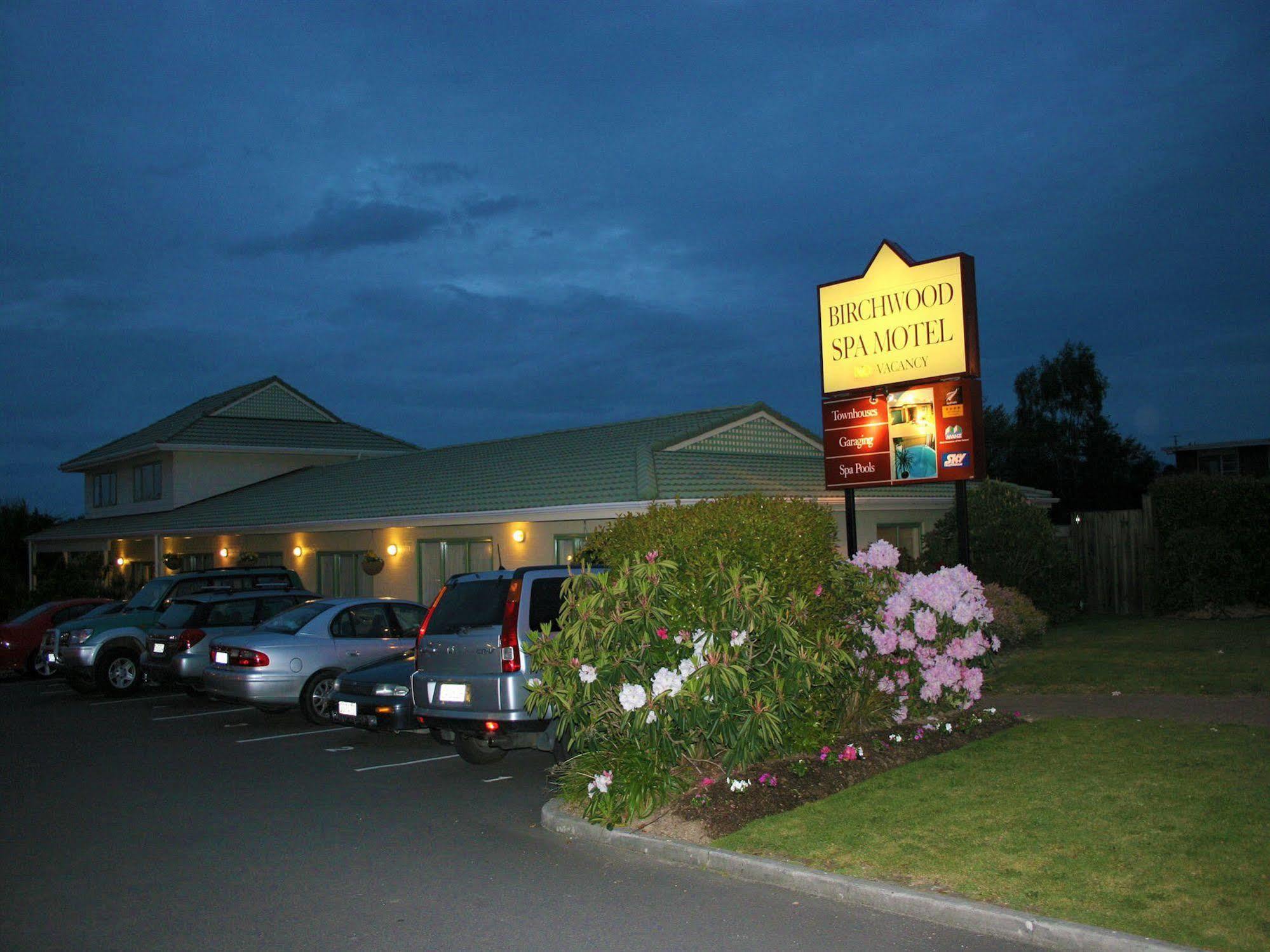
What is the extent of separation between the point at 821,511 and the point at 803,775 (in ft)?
7.50

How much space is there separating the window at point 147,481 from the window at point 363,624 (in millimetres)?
23769

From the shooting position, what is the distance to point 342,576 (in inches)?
1059

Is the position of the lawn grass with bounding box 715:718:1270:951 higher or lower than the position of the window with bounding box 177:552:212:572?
lower

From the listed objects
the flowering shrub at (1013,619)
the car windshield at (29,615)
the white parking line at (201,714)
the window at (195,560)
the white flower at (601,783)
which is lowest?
the white parking line at (201,714)

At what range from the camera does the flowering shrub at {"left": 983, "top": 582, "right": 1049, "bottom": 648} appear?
16422 mm

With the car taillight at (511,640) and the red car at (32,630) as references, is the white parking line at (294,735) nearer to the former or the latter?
the car taillight at (511,640)

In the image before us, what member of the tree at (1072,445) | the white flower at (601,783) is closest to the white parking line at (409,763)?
the white flower at (601,783)

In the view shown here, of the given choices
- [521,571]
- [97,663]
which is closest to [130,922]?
[521,571]

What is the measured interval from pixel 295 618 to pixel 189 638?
6.40 feet

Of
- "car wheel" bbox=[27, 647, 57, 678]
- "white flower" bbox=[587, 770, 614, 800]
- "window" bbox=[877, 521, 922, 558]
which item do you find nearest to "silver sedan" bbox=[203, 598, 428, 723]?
"white flower" bbox=[587, 770, 614, 800]

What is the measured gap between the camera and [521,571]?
10180mm

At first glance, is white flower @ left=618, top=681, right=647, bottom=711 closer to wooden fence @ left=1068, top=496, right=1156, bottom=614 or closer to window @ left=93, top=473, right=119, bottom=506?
wooden fence @ left=1068, top=496, right=1156, bottom=614

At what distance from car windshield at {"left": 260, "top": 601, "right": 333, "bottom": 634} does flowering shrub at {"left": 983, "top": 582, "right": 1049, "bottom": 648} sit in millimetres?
9484

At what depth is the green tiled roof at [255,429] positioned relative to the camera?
3541 cm
